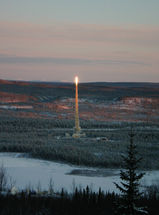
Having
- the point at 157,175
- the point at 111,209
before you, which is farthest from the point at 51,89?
the point at 111,209

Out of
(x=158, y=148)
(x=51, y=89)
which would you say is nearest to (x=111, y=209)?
(x=158, y=148)

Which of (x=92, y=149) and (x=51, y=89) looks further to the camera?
(x=51, y=89)

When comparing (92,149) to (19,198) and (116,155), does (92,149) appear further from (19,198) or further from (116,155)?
(19,198)

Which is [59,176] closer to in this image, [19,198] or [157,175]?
[157,175]

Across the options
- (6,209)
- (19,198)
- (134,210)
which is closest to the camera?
(134,210)

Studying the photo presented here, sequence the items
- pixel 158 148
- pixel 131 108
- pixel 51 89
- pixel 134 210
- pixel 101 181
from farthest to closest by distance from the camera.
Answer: pixel 51 89 → pixel 131 108 → pixel 158 148 → pixel 101 181 → pixel 134 210

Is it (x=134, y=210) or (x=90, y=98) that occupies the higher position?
(x=90, y=98)
